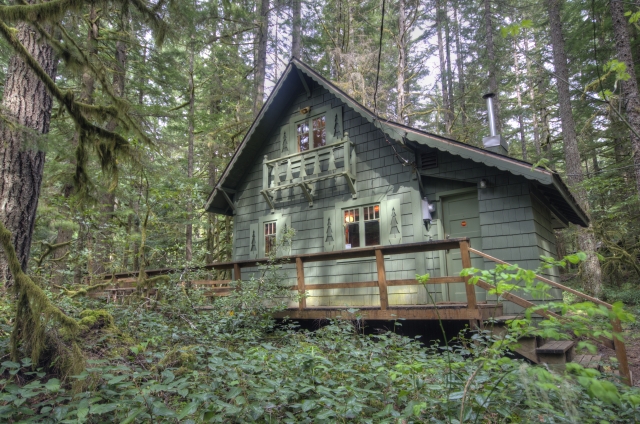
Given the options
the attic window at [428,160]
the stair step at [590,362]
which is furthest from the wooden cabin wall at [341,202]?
the stair step at [590,362]

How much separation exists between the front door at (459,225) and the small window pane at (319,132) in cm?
378

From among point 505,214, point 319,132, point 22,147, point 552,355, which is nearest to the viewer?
point 22,147

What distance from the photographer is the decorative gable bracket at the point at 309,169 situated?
9.16 meters

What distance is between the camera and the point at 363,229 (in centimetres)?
898

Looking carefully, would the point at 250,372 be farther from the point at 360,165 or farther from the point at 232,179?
the point at 232,179

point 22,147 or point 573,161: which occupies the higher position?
point 573,161

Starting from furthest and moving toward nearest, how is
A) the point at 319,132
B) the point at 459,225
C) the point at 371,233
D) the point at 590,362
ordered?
the point at 319,132
the point at 371,233
the point at 459,225
the point at 590,362

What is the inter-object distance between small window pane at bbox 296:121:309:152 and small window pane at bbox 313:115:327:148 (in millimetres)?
280

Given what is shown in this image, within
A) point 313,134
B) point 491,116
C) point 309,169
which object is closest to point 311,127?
point 313,134

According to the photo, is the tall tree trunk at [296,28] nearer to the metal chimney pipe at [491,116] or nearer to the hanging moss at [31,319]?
the metal chimney pipe at [491,116]

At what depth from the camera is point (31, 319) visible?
9.75 feet

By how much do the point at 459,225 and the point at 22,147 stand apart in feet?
24.5

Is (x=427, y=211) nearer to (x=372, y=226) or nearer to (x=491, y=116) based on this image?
(x=372, y=226)

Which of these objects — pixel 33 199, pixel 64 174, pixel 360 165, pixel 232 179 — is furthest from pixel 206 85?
pixel 33 199
